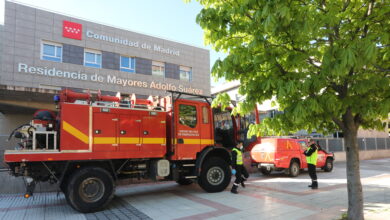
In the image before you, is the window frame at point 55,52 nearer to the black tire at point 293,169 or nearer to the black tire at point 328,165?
the black tire at point 293,169

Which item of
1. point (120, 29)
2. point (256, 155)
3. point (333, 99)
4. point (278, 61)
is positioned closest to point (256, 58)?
point (278, 61)

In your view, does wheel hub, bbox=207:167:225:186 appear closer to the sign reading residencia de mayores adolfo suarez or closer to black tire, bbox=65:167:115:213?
black tire, bbox=65:167:115:213

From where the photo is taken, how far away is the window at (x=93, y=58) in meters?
17.9

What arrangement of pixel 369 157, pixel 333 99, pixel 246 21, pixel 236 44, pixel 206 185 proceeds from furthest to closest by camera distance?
pixel 369 157, pixel 206 185, pixel 236 44, pixel 246 21, pixel 333 99

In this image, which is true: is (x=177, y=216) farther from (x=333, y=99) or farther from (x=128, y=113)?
(x=333, y=99)

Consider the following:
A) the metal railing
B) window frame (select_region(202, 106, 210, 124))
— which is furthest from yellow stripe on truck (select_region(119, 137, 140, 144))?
the metal railing

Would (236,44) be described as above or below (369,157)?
above

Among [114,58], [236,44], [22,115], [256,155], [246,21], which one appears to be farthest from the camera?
[114,58]

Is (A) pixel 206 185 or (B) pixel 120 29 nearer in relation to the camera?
(A) pixel 206 185

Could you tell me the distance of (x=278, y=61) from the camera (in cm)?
510

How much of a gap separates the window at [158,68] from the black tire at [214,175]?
42.1 feet

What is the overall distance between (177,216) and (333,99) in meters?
4.40

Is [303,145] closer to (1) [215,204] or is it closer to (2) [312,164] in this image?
(2) [312,164]

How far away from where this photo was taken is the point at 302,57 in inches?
182
